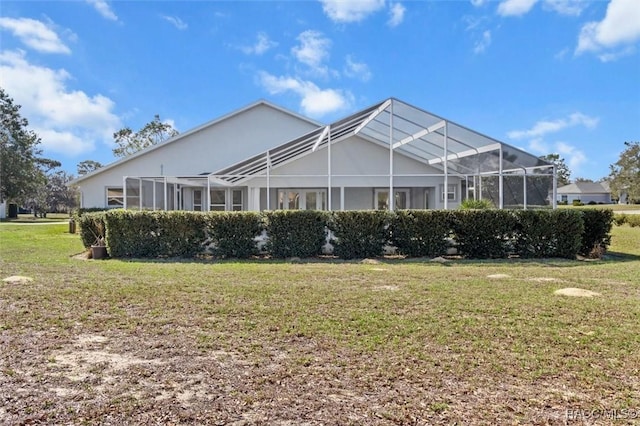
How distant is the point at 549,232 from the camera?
11.9 meters

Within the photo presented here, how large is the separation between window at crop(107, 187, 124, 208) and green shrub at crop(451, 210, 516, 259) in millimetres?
17598

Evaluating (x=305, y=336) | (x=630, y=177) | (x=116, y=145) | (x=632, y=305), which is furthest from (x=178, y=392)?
(x=630, y=177)

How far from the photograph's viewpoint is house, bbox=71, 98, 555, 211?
14367 mm

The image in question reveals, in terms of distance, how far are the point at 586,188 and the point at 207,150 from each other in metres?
69.9

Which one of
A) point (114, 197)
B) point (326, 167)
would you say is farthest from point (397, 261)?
point (114, 197)

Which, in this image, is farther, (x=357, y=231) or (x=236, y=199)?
(x=236, y=199)

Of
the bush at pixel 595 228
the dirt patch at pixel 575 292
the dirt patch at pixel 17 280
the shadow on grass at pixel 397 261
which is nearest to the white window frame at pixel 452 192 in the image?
the bush at pixel 595 228

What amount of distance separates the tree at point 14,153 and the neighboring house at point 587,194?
71.8 m

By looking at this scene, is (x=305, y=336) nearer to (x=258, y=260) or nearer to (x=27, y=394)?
(x=27, y=394)

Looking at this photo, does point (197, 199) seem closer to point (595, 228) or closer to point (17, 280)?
point (17, 280)

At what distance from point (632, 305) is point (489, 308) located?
2.13 meters

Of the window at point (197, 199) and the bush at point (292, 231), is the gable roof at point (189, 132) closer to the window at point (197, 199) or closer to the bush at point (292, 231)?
the window at point (197, 199)

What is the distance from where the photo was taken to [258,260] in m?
11.5

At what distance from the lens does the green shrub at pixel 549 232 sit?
1190 cm
